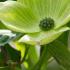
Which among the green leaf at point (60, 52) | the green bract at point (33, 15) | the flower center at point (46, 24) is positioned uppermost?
the green bract at point (33, 15)

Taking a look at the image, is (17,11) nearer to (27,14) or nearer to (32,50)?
(27,14)

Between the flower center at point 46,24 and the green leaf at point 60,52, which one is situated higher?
the flower center at point 46,24

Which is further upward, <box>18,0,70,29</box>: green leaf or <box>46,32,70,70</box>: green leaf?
<box>18,0,70,29</box>: green leaf

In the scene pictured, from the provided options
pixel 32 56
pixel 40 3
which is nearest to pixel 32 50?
pixel 32 56

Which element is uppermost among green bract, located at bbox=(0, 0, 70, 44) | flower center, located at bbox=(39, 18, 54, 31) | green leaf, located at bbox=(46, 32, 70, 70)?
green bract, located at bbox=(0, 0, 70, 44)
